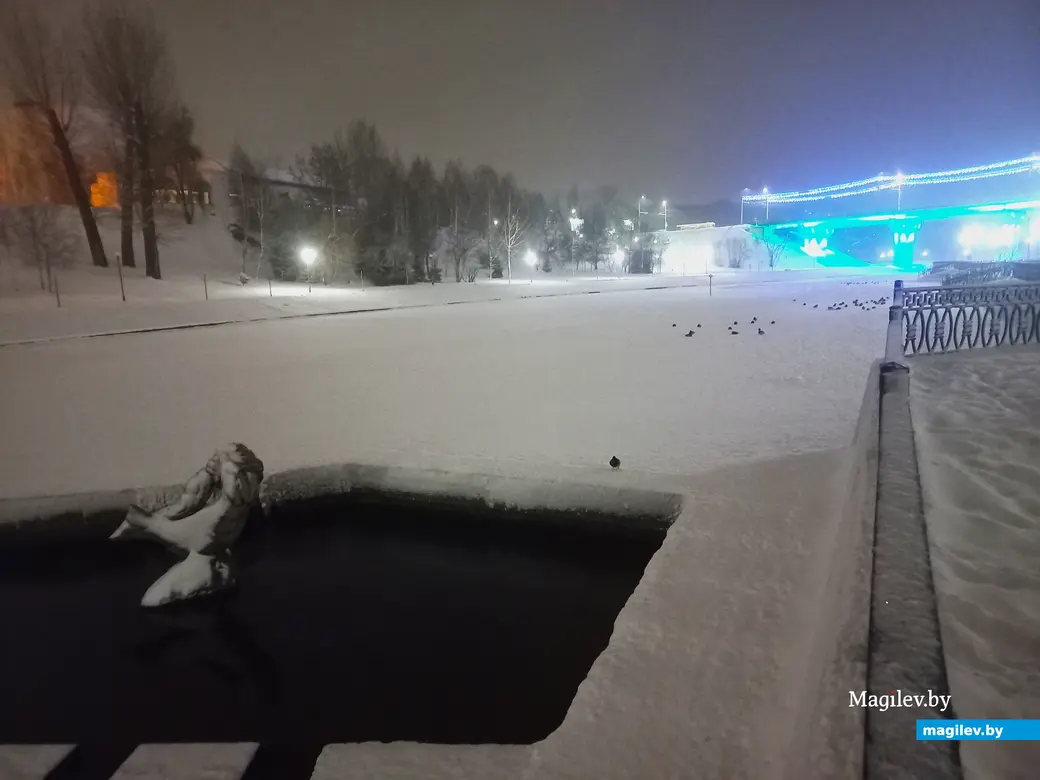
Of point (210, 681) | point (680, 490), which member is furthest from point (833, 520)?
point (210, 681)

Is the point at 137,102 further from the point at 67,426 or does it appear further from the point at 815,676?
the point at 815,676

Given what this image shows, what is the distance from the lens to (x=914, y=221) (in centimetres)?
7400

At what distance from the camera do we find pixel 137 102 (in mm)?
38594

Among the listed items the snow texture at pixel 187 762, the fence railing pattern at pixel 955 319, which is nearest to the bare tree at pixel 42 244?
the snow texture at pixel 187 762

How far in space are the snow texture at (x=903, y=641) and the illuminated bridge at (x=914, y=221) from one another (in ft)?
235

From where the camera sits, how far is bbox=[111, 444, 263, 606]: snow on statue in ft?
24.4

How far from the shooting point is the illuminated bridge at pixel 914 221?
66.2 m

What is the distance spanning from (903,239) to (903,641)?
86.3m

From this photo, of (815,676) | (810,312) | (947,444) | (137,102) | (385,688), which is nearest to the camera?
(815,676)

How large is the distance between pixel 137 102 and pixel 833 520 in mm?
45002

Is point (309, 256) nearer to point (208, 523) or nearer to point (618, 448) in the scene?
point (618, 448)

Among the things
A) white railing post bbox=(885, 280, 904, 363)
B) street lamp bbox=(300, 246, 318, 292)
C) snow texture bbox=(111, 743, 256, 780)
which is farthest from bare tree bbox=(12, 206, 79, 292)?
white railing post bbox=(885, 280, 904, 363)

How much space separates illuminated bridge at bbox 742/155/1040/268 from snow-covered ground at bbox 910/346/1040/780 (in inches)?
2615

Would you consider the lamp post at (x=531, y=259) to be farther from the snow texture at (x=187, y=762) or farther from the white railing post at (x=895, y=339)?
the snow texture at (x=187, y=762)
